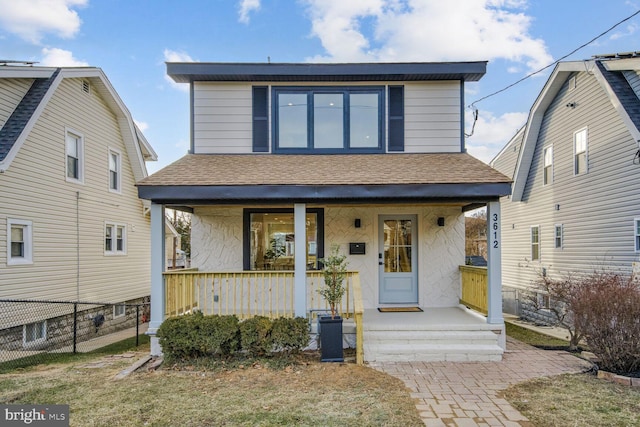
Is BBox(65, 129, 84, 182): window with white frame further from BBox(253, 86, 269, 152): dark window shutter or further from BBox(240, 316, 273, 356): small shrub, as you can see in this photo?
BBox(240, 316, 273, 356): small shrub

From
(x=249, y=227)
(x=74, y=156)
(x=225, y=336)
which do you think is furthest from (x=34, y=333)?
(x=225, y=336)

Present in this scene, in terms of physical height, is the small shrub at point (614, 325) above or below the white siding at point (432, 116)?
below

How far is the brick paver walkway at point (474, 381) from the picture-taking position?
4230mm

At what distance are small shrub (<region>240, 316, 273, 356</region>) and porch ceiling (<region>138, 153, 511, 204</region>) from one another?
2.09 metres

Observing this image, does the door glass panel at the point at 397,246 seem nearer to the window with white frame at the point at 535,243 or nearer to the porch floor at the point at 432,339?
the porch floor at the point at 432,339

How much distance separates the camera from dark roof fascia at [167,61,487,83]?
8266 millimetres

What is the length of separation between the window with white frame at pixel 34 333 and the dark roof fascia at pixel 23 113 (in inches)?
158

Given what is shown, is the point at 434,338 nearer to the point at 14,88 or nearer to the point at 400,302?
the point at 400,302

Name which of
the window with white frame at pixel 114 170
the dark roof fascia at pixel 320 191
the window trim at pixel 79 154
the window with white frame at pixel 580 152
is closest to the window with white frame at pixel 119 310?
the window with white frame at pixel 114 170

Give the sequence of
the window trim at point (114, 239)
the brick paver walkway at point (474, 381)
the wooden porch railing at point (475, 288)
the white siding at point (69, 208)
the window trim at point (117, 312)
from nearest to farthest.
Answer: the brick paver walkway at point (474, 381), the wooden porch railing at point (475, 288), the white siding at point (69, 208), the window trim at point (114, 239), the window trim at point (117, 312)

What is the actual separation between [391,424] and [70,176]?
11.0 m

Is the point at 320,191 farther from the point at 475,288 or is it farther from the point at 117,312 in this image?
the point at 117,312

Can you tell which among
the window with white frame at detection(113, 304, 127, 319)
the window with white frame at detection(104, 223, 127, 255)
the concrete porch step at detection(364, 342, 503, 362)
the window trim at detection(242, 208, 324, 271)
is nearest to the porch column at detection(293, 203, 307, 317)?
the concrete porch step at detection(364, 342, 503, 362)

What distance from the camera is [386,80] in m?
8.56
